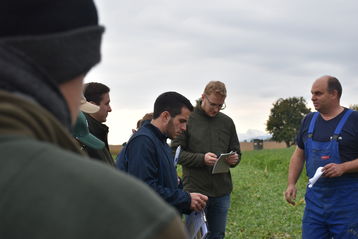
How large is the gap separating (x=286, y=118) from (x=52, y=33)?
84.3m

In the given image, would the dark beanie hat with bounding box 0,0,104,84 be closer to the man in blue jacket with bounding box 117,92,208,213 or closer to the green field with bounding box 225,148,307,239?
the man in blue jacket with bounding box 117,92,208,213

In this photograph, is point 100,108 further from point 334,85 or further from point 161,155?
point 334,85

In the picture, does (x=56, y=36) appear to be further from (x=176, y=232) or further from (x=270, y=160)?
(x=270, y=160)

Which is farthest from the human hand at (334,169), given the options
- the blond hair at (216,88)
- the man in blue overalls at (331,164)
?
the blond hair at (216,88)

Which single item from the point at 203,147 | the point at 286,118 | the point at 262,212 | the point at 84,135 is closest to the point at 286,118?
the point at 286,118

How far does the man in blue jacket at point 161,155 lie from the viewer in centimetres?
372

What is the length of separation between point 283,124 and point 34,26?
8450 centimetres

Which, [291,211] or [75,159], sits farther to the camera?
[291,211]

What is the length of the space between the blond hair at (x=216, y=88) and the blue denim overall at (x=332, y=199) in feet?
3.28

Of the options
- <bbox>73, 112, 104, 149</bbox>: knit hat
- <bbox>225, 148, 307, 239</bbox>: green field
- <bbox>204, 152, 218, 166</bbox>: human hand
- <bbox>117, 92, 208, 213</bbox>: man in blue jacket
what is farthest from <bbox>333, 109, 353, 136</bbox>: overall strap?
<bbox>225, 148, 307, 239</bbox>: green field

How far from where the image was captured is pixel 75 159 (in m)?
0.77

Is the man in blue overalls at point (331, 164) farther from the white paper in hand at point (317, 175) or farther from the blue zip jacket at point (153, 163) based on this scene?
the blue zip jacket at point (153, 163)

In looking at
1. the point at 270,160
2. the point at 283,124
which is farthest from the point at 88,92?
the point at 283,124

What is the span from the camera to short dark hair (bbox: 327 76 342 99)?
16.8 feet
